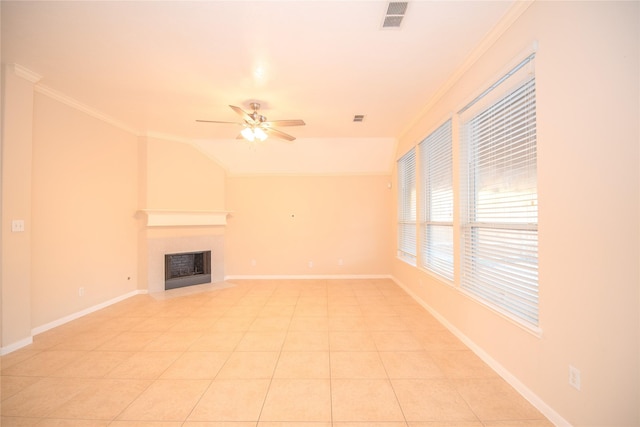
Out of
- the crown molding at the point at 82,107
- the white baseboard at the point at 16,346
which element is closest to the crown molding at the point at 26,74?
the crown molding at the point at 82,107

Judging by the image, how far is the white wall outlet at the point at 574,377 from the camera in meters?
1.46

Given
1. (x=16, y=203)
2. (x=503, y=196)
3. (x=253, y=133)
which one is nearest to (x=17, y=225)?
(x=16, y=203)

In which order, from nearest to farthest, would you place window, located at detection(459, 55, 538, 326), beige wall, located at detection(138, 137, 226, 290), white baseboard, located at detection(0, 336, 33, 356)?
1. window, located at detection(459, 55, 538, 326)
2. white baseboard, located at detection(0, 336, 33, 356)
3. beige wall, located at detection(138, 137, 226, 290)

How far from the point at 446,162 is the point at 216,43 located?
8.93 ft

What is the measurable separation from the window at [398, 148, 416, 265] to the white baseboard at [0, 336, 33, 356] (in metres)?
4.91

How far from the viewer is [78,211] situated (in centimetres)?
347

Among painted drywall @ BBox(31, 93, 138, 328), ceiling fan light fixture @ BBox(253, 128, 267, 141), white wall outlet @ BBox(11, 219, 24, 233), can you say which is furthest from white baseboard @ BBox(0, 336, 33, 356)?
ceiling fan light fixture @ BBox(253, 128, 267, 141)

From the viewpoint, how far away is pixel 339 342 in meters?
2.71

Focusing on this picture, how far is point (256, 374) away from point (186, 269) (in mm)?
3637

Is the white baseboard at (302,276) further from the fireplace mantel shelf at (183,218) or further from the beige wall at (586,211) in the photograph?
the beige wall at (586,211)

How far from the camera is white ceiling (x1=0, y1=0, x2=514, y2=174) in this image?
193cm

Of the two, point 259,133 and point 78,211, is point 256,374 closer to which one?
point 259,133

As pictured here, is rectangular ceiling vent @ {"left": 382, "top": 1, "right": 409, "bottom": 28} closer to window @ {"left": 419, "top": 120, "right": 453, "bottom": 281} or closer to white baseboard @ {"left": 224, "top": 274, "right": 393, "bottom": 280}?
window @ {"left": 419, "top": 120, "right": 453, "bottom": 281}

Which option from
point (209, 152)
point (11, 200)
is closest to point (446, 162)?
point (209, 152)
